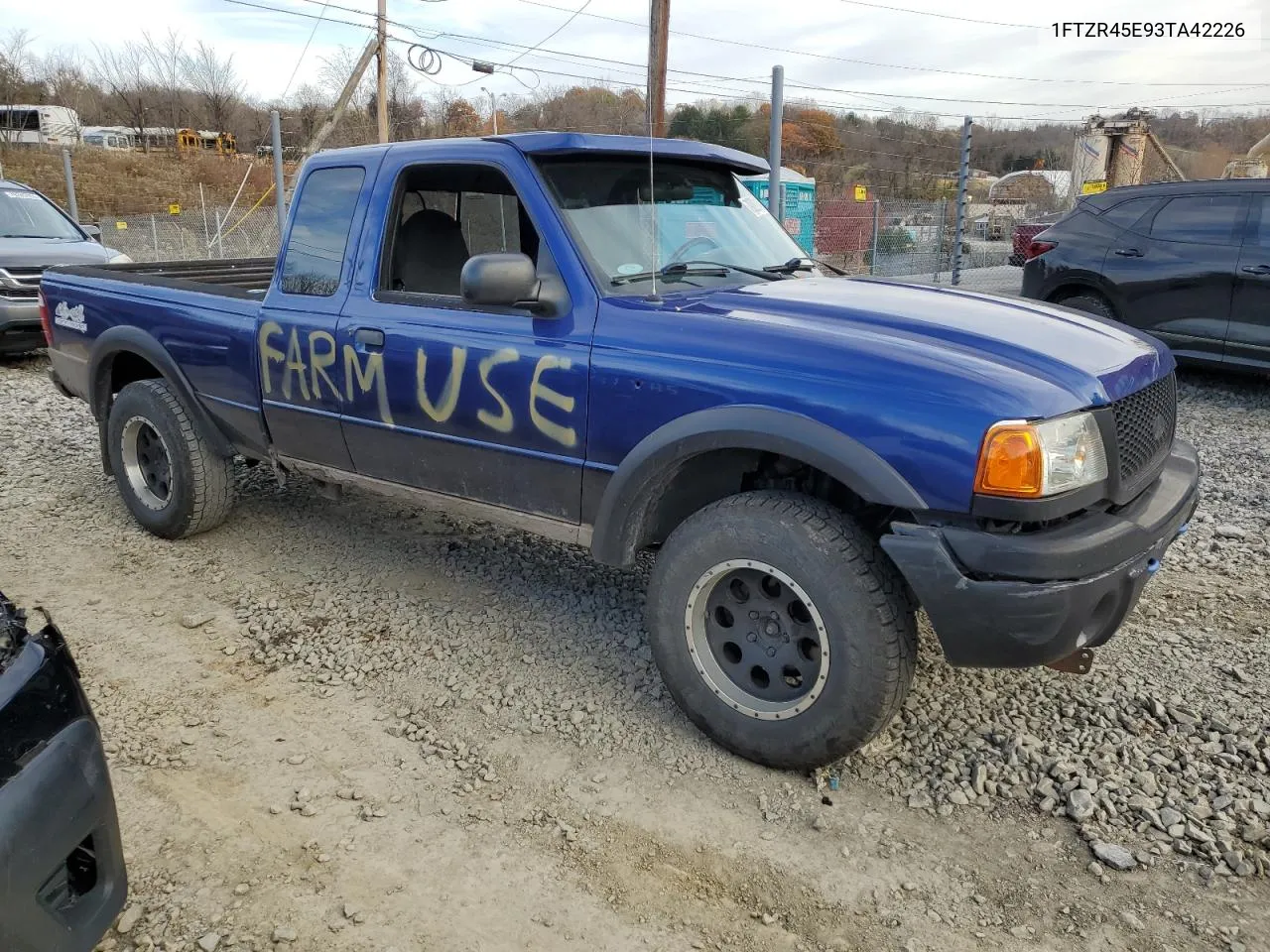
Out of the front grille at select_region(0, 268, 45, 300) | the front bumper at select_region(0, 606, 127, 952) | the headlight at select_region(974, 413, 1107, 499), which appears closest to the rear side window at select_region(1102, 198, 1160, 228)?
the headlight at select_region(974, 413, 1107, 499)

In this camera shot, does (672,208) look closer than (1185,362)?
Yes

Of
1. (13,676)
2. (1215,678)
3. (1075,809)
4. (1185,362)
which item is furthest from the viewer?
(1185,362)

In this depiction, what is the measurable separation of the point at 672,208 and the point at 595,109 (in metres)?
13.7

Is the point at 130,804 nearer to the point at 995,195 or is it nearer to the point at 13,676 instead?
the point at 13,676

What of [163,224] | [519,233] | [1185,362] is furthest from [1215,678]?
[163,224]

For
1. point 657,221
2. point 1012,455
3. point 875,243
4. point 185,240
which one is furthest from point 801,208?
point 185,240

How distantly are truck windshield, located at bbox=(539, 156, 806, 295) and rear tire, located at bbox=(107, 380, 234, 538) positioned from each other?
2472mm

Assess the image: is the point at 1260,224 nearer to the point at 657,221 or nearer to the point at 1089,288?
the point at 1089,288

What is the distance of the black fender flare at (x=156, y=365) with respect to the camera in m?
4.57

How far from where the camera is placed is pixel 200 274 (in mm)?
5562

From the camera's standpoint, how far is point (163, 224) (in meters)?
23.2

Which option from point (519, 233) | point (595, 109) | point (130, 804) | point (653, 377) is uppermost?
point (595, 109)

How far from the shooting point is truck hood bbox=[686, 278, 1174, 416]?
2.61 metres

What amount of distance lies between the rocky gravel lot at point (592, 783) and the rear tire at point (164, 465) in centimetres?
45
